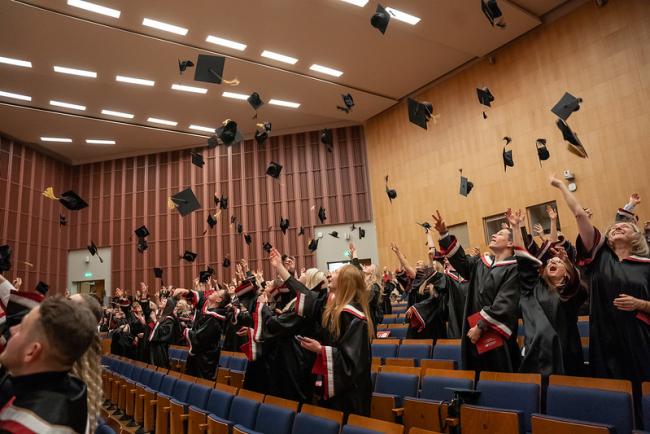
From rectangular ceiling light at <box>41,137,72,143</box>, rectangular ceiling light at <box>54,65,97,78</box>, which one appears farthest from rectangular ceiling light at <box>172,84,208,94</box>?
rectangular ceiling light at <box>41,137,72,143</box>

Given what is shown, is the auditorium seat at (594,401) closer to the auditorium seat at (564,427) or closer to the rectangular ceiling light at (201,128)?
the auditorium seat at (564,427)

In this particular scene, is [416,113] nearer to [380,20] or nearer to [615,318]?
[380,20]

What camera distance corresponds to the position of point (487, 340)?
3311 millimetres

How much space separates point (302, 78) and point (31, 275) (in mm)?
12825

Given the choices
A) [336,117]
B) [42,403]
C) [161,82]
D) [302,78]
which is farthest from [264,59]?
[42,403]

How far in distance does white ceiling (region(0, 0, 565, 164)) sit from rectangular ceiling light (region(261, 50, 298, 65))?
0.55 ft

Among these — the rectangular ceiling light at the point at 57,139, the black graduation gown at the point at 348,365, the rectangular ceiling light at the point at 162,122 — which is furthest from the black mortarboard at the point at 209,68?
the rectangular ceiling light at the point at 57,139

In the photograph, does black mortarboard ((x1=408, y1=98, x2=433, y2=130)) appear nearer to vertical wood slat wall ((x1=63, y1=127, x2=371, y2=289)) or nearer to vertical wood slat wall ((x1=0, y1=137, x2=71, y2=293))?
vertical wood slat wall ((x1=63, y1=127, x2=371, y2=289))

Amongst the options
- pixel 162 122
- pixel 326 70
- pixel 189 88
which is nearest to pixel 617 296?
pixel 326 70

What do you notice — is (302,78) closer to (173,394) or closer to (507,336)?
(173,394)

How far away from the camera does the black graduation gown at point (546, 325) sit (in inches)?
125

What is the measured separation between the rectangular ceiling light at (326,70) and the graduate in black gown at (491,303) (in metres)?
10.4

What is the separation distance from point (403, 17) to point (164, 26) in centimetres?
578

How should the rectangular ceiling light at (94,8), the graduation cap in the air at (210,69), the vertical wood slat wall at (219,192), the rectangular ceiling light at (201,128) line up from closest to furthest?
the graduation cap in the air at (210,69)
the rectangular ceiling light at (94,8)
the rectangular ceiling light at (201,128)
the vertical wood slat wall at (219,192)
